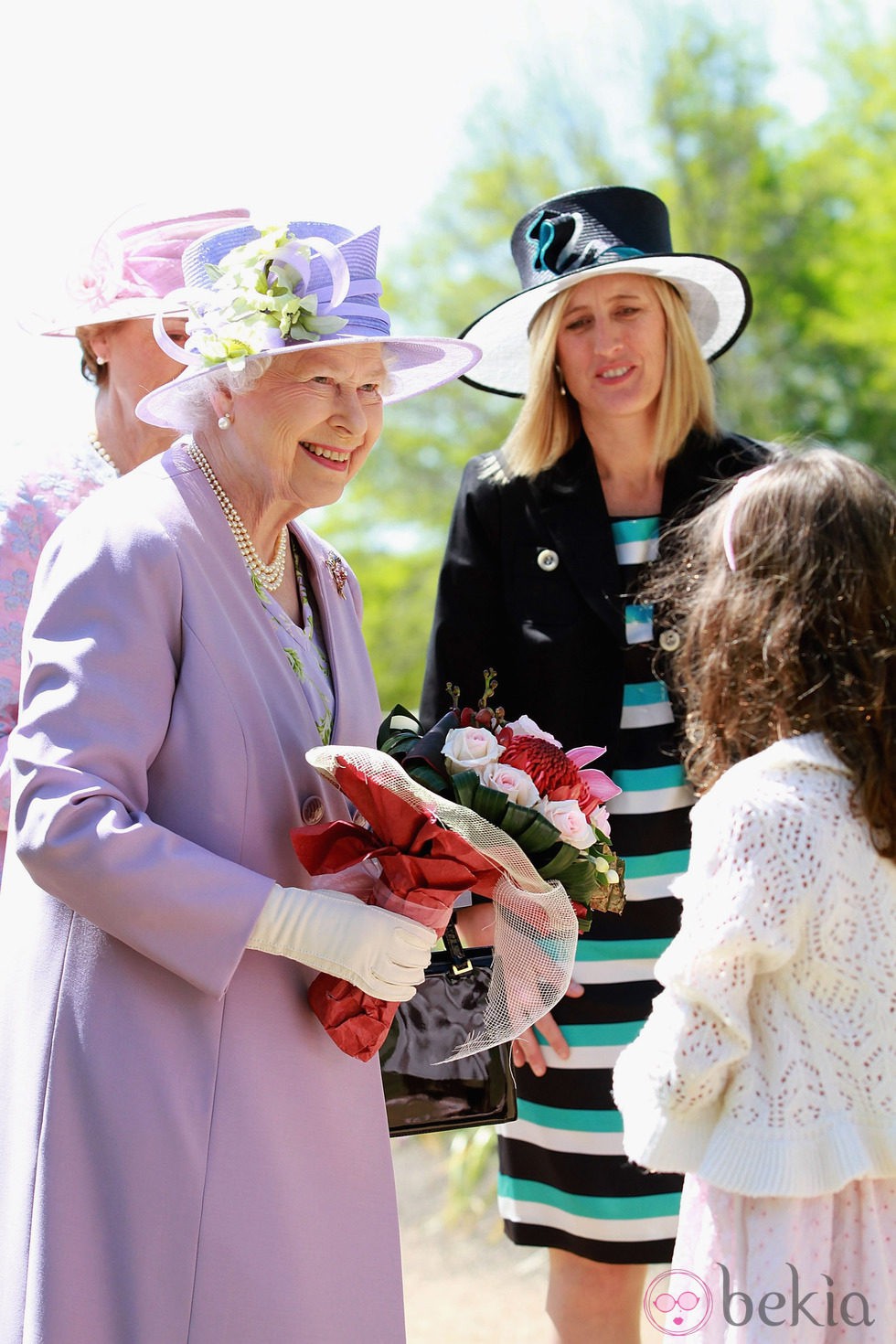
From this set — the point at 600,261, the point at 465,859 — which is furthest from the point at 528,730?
the point at 600,261

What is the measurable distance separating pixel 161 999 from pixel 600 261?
200 cm

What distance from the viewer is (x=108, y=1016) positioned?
1969 millimetres

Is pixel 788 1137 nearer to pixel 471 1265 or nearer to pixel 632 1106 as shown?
pixel 632 1106

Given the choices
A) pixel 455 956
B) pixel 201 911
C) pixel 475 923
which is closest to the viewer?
pixel 201 911

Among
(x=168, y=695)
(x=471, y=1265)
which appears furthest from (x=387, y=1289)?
(x=471, y=1265)

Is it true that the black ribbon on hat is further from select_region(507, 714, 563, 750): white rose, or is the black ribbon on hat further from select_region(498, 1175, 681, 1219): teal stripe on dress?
select_region(498, 1175, 681, 1219): teal stripe on dress

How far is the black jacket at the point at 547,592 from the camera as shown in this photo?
10.3 ft

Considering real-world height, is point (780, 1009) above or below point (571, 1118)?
above

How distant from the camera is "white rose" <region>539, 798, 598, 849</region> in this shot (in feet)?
7.11

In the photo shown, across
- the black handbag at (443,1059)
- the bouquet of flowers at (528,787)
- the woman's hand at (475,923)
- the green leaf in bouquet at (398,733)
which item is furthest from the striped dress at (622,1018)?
the green leaf in bouquet at (398,733)

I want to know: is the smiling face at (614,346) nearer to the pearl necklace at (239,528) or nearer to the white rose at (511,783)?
the pearl necklace at (239,528)

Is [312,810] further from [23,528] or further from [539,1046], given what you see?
[539,1046]

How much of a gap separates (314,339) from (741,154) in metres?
15.2

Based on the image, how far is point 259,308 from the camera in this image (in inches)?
86.2
